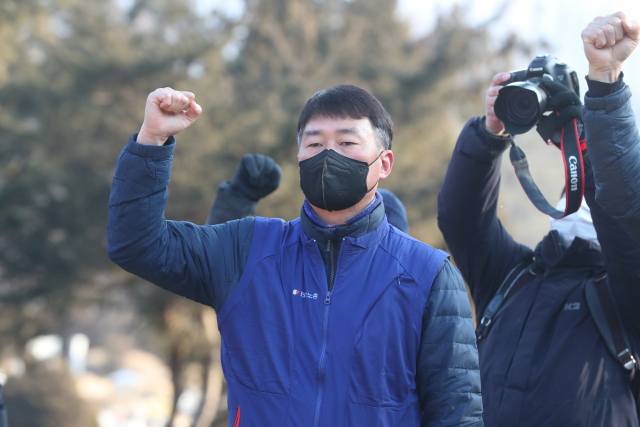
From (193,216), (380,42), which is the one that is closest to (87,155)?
(193,216)

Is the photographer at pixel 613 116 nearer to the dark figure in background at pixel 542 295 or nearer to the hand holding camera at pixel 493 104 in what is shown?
the dark figure in background at pixel 542 295

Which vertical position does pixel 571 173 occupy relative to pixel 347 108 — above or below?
below

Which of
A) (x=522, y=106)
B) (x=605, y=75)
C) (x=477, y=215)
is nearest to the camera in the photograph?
(x=605, y=75)

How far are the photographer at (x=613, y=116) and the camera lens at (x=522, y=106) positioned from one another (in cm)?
47

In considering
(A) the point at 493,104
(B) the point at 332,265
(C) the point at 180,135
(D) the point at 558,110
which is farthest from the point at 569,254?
(C) the point at 180,135

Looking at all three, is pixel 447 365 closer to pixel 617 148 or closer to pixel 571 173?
pixel 617 148

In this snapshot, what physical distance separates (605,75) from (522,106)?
56 centimetres

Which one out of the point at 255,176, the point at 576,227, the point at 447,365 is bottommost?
the point at 447,365

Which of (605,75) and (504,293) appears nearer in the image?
(605,75)

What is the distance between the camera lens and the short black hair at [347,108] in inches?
73.7

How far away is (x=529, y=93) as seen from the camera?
2.26 meters

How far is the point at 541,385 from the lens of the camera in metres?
2.20

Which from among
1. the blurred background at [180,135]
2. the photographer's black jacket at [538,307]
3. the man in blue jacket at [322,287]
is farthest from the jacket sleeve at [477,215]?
the blurred background at [180,135]

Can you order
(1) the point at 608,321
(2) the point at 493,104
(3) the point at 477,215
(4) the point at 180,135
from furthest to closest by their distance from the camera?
(4) the point at 180,135 → (3) the point at 477,215 → (2) the point at 493,104 → (1) the point at 608,321
